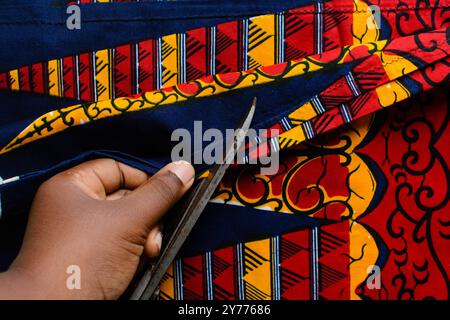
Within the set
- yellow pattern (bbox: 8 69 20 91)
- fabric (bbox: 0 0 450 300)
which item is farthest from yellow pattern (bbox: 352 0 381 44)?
yellow pattern (bbox: 8 69 20 91)

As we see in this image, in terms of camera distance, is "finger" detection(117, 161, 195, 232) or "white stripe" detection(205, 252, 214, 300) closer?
"finger" detection(117, 161, 195, 232)

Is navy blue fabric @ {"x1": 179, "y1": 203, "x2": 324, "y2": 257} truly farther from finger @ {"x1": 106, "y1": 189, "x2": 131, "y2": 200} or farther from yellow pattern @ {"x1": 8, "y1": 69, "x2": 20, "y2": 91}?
yellow pattern @ {"x1": 8, "y1": 69, "x2": 20, "y2": 91}

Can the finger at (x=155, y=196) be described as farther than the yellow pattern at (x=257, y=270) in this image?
No

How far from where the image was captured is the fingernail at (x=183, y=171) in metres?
0.63

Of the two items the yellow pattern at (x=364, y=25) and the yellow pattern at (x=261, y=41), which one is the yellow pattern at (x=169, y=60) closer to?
the yellow pattern at (x=261, y=41)

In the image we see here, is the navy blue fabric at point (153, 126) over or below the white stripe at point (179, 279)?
over

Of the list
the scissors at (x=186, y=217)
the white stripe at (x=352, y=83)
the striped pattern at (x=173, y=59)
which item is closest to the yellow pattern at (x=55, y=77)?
the striped pattern at (x=173, y=59)

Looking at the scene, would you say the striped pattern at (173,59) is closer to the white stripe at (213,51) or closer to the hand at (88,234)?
the white stripe at (213,51)

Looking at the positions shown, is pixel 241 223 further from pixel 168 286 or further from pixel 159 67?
pixel 159 67

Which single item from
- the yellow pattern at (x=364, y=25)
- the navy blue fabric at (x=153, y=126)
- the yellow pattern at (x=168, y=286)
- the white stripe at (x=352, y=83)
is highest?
the yellow pattern at (x=364, y=25)

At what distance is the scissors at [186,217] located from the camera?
634 mm

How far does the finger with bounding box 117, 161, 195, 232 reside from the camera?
23.3 inches

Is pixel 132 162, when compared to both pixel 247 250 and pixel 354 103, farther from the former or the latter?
pixel 354 103
